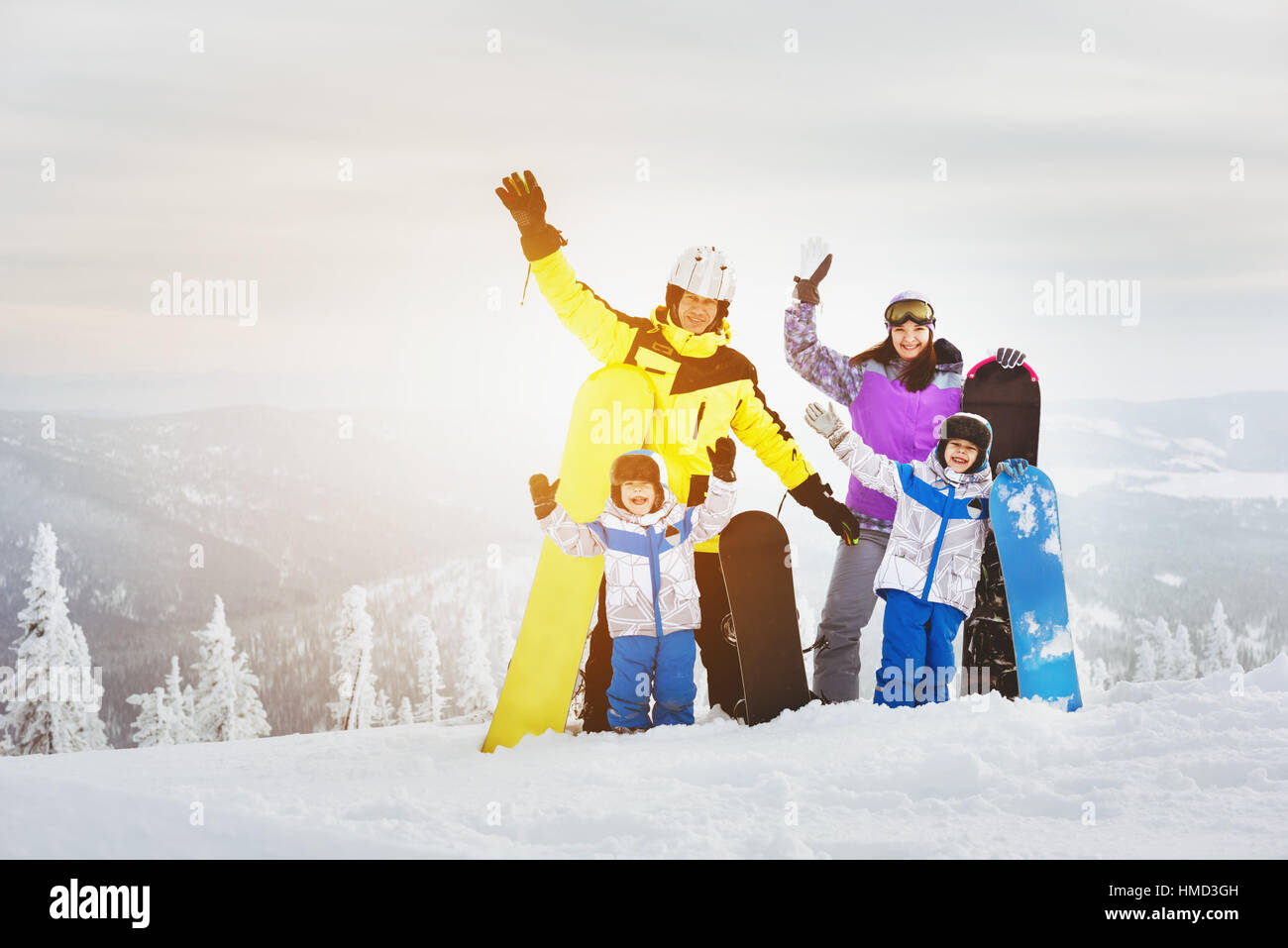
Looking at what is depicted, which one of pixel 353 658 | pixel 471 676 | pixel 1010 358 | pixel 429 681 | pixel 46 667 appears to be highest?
pixel 1010 358

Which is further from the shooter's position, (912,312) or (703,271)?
(912,312)

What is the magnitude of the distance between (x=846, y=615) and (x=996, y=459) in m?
1.28

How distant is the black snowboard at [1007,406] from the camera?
19.0ft

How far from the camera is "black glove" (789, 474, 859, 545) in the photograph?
553cm

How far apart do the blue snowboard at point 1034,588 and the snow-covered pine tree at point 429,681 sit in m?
13.9

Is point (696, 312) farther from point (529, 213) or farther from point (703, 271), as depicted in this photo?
point (529, 213)

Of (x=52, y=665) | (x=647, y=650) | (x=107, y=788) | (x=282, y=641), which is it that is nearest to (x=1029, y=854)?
(x=647, y=650)

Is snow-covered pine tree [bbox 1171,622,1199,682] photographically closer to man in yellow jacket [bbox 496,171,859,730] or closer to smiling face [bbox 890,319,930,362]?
smiling face [bbox 890,319,930,362]

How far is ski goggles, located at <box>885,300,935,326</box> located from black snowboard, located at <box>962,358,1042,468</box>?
48 cm

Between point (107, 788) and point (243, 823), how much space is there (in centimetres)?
73

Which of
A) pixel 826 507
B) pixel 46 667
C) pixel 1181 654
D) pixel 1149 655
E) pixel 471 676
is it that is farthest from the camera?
pixel 1149 655

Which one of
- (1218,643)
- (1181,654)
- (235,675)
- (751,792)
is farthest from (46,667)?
(1218,643)

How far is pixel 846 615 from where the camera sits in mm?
5570

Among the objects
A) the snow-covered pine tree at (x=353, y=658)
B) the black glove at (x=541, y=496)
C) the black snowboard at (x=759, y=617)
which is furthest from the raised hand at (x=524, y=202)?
the snow-covered pine tree at (x=353, y=658)
